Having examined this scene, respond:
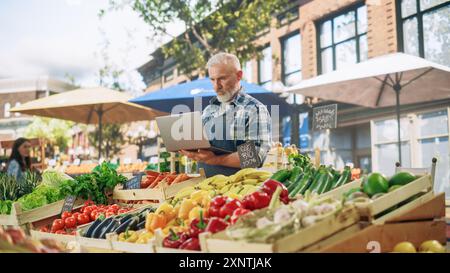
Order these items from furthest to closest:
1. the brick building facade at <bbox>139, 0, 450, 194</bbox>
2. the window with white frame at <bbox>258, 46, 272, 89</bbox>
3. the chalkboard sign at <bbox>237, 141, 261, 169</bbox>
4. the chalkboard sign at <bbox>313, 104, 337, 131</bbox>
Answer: the window with white frame at <bbox>258, 46, 272, 89</bbox>, the brick building facade at <bbox>139, 0, 450, 194</bbox>, the chalkboard sign at <bbox>313, 104, 337, 131</bbox>, the chalkboard sign at <bbox>237, 141, 261, 169</bbox>

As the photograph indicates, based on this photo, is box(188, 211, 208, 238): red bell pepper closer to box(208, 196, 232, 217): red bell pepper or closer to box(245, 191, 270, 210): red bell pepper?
box(208, 196, 232, 217): red bell pepper

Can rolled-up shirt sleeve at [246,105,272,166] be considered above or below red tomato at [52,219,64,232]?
above

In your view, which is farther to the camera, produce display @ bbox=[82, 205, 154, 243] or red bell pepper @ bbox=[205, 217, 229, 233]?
produce display @ bbox=[82, 205, 154, 243]

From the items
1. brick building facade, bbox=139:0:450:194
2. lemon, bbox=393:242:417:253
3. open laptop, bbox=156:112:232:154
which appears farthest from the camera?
brick building facade, bbox=139:0:450:194

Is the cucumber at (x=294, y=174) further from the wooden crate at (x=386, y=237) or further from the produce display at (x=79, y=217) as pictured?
the produce display at (x=79, y=217)

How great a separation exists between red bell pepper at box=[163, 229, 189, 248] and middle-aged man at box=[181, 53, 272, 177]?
1.34m

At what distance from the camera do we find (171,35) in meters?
13.9

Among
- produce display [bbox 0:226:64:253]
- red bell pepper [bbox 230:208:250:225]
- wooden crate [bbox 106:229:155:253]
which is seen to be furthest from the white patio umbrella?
Result: produce display [bbox 0:226:64:253]

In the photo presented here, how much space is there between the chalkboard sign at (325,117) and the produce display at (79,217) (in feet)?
10.3

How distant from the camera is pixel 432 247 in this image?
2.58 metres

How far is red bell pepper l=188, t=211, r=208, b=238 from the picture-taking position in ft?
8.78

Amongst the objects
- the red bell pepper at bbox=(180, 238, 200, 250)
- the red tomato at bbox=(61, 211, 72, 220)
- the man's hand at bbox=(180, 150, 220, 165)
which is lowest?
the red tomato at bbox=(61, 211, 72, 220)
